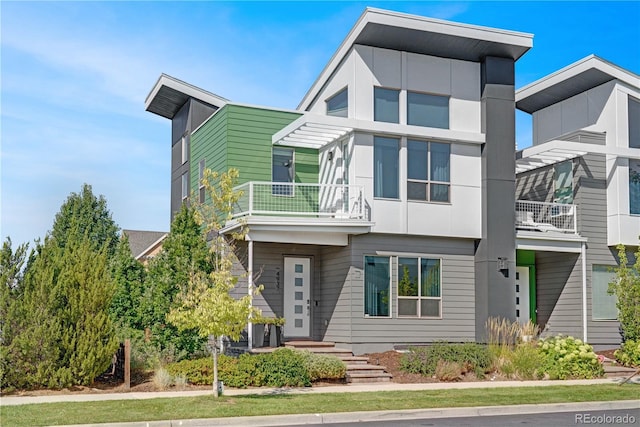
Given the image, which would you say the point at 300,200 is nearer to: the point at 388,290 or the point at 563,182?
Answer: the point at 388,290

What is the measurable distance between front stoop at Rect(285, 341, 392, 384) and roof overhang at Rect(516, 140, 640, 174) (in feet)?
26.9

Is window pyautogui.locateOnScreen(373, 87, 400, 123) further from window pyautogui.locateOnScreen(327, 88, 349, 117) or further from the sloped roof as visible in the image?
the sloped roof

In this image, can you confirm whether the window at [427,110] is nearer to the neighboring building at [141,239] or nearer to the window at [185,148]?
the window at [185,148]

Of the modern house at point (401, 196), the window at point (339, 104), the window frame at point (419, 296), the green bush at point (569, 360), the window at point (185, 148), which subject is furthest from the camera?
the window at point (185, 148)

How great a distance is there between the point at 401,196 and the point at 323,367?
587cm

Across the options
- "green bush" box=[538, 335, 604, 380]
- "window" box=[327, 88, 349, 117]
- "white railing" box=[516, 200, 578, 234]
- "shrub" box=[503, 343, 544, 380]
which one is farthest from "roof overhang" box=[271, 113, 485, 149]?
"shrub" box=[503, 343, 544, 380]

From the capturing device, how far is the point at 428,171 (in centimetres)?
2150

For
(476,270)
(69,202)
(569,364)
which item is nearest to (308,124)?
(476,270)

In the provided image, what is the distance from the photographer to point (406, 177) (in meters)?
21.1

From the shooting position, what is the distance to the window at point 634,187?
2386cm

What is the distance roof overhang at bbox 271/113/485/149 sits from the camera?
66.8ft

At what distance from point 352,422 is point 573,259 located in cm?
1306

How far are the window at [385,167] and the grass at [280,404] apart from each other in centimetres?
650

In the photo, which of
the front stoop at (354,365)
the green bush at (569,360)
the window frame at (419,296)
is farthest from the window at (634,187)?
the front stoop at (354,365)
